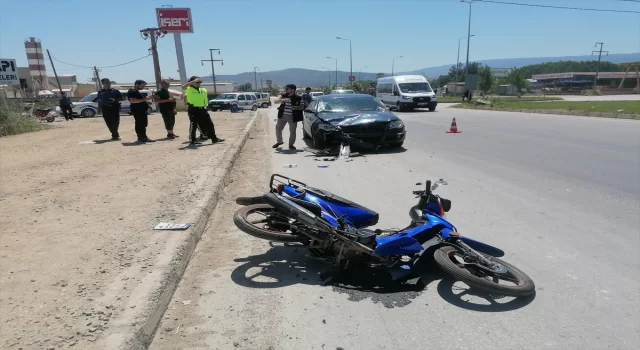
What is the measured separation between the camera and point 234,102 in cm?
3534

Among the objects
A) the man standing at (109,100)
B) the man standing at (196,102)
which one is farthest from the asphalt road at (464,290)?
the man standing at (109,100)

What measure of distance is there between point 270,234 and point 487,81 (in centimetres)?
8911

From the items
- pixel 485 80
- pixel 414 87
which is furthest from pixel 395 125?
pixel 485 80

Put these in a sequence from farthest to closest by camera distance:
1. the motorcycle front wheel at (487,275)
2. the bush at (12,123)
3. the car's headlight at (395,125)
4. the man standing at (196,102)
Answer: the bush at (12,123)
the man standing at (196,102)
the car's headlight at (395,125)
the motorcycle front wheel at (487,275)

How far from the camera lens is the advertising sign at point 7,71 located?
62.8ft

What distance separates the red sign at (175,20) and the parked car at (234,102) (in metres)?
22.3

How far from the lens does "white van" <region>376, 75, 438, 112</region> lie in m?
27.0

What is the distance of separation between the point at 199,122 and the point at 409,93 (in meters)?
19.2

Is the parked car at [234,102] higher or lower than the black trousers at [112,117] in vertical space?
lower

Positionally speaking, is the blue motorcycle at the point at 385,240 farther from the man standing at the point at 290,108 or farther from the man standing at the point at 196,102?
the man standing at the point at 196,102

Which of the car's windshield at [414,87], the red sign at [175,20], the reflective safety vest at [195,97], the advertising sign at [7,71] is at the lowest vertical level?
the car's windshield at [414,87]

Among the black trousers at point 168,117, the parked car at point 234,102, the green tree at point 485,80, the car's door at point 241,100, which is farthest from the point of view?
Answer: the green tree at point 485,80

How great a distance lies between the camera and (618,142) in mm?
10930

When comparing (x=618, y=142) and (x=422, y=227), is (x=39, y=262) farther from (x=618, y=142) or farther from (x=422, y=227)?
(x=618, y=142)
